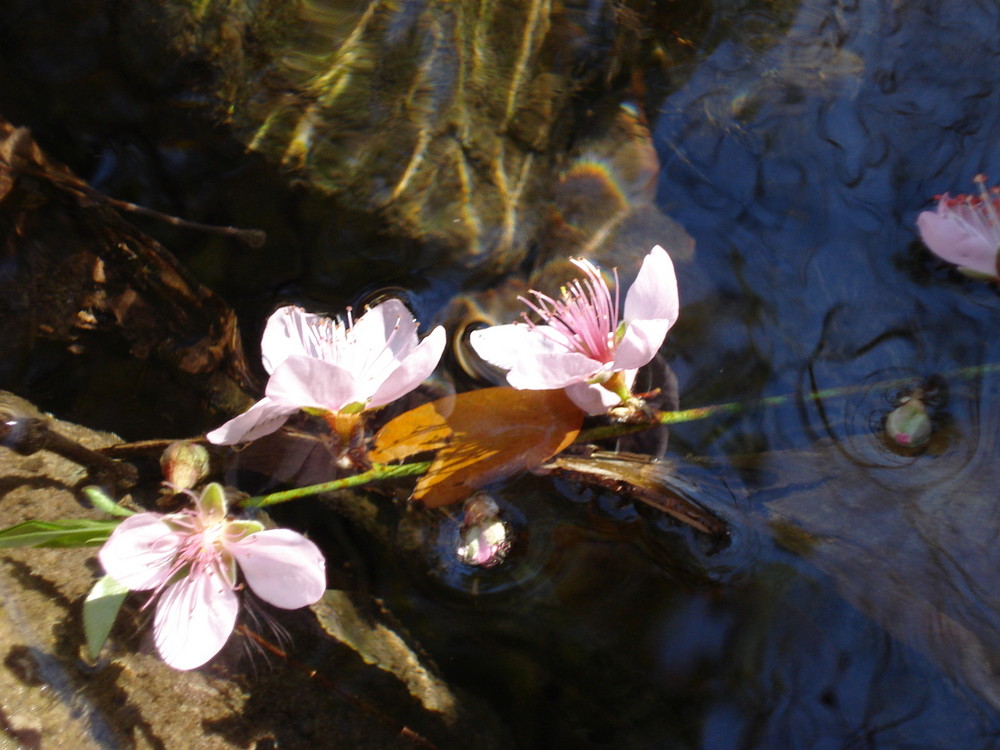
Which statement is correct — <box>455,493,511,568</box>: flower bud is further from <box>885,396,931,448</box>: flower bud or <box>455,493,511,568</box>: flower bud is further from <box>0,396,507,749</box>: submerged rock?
<box>885,396,931,448</box>: flower bud

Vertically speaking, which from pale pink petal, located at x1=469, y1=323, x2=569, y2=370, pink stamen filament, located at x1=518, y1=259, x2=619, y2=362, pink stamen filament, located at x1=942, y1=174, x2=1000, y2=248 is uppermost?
pink stamen filament, located at x1=942, y1=174, x2=1000, y2=248

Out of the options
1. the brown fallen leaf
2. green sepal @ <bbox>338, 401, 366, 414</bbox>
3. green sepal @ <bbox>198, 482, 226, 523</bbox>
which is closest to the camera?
green sepal @ <bbox>198, 482, 226, 523</bbox>

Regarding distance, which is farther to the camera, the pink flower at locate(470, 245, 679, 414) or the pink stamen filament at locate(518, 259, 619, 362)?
the pink stamen filament at locate(518, 259, 619, 362)

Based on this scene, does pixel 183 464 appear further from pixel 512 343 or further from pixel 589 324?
pixel 589 324

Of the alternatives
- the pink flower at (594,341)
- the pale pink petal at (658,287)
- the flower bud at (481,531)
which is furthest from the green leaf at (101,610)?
the pale pink petal at (658,287)

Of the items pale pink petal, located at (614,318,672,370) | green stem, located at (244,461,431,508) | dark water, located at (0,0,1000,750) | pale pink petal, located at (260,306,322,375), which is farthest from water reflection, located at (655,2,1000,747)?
pale pink petal, located at (260,306,322,375)

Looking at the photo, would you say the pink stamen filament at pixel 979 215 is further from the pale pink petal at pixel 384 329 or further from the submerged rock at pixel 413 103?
the pale pink petal at pixel 384 329
